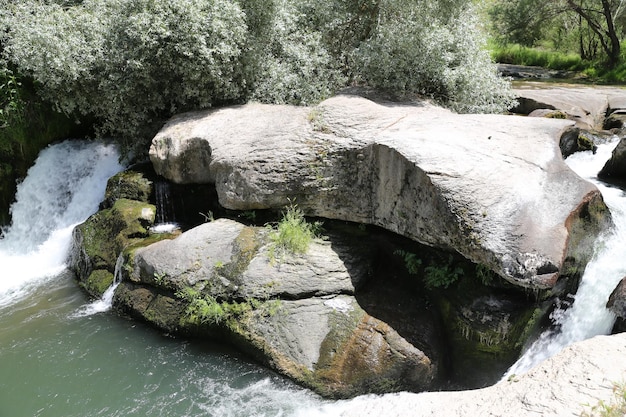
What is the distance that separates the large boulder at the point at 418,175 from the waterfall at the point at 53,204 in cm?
250

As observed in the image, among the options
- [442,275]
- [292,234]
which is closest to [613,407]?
[442,275]

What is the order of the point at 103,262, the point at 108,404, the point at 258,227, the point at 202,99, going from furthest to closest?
the point at 202,99 → the point at 103,262 → the point at 258,227 → the point at 108,404

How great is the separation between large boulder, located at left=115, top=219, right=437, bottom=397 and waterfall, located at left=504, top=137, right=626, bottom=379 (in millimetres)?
1445

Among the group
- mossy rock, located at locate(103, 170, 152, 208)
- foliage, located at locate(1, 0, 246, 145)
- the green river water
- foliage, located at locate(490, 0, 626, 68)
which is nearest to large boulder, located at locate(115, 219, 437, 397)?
the green river water

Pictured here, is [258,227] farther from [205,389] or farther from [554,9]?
[554,9]

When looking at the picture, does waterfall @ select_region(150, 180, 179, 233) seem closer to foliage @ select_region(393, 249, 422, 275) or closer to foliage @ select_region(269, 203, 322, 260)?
foliage @ select_region(269, 203, 322, 260)

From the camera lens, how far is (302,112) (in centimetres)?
878

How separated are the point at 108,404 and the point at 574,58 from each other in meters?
28.7

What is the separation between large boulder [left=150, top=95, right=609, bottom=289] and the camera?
6.10 m

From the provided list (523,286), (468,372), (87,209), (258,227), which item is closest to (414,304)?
(468,372)

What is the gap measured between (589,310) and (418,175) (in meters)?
2.84

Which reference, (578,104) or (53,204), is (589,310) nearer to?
(578,104)

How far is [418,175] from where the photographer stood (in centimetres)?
677

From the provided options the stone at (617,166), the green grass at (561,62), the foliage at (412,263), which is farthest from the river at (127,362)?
the green grass at (561,62)
